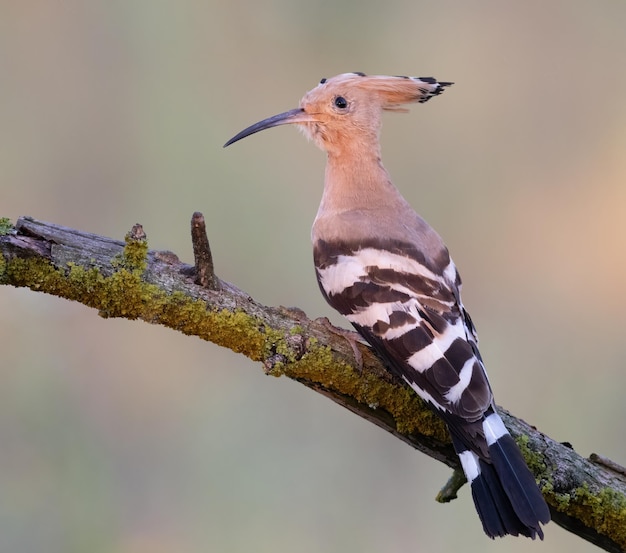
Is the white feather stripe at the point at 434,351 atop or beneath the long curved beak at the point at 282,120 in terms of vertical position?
beneath

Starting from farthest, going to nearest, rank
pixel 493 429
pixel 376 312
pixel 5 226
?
pixel 376 312
pixel 493 429
pixel 5 226

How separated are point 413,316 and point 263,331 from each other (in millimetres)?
263

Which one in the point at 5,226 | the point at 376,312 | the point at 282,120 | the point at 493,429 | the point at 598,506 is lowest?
the point at 598,506

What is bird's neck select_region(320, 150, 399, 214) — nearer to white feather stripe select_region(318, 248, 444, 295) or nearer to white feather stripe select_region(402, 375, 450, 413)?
white feather stripe select_region(318, 248, 444, 295)

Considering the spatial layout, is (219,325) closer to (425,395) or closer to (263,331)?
(263,331)

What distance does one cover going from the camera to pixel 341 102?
1.92 metres

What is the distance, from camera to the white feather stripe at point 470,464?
1420 millimetres

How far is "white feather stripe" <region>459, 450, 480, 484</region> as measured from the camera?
1.42 meters

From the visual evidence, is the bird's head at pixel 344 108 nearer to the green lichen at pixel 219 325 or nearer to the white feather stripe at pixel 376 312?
the white feather stripe at pixel 376 312

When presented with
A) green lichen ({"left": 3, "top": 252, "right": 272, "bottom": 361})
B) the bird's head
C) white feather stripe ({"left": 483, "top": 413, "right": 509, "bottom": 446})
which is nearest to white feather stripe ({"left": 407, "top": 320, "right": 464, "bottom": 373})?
white feather stripe ({"left": 483, "top": 413, "right": 509, "bottom": 446})

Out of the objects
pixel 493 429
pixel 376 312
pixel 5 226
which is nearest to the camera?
pixel 5 226

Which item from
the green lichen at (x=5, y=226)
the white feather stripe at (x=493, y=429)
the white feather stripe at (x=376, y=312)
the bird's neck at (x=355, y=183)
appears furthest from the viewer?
the bird's neck at (x=355, y=183)

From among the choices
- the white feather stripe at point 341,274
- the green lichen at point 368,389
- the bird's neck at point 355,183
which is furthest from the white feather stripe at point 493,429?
the bird's neck at point 355,183

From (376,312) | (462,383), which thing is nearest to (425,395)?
(462,383)
